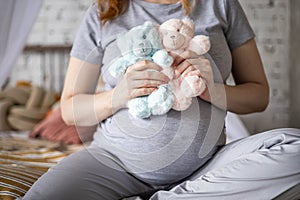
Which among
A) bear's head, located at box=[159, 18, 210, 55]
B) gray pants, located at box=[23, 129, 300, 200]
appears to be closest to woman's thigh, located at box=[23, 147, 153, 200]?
gray pants, located at box=[23, 129, 300, 200]

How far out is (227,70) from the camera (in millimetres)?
1489

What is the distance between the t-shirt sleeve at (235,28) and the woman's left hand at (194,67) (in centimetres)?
20

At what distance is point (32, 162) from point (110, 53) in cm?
59

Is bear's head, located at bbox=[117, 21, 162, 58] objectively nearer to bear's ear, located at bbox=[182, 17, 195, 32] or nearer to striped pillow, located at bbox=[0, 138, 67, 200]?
bear's ear, located at bbox=[182, 17, 195, 32]

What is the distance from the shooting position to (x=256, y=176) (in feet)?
4.09

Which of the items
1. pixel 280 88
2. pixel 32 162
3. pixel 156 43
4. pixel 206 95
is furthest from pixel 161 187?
pixel 280 88

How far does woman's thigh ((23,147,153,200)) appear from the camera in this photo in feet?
4.24

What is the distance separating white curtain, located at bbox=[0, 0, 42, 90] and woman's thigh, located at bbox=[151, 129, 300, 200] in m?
0.69

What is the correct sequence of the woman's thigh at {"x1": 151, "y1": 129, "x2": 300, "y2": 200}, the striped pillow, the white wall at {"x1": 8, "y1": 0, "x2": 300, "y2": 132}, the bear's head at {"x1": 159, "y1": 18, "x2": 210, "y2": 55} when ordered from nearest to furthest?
the woman's thigh at {"x1": 151, "y1": 129, "x2": 300, "y2": 200} < the bear's head at {"x1": 159, "y1": 18, "x2": 210, "y2": 55} < the striped pillow < the white wall at {"x1": 8, "y1": 0, "x2": 300, "y2": 132}

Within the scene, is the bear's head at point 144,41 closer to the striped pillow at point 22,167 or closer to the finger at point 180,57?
the finger at point 180,57

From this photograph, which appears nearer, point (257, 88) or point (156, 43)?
point (156, 43)

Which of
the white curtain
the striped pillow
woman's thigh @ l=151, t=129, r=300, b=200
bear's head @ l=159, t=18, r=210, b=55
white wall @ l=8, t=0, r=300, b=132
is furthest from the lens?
white wall @ l=8, t=0, r=300, b=132

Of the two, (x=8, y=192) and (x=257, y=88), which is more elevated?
(x=257, y=88)

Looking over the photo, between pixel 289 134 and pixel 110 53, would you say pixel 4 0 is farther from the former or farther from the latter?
pixel 289 134
